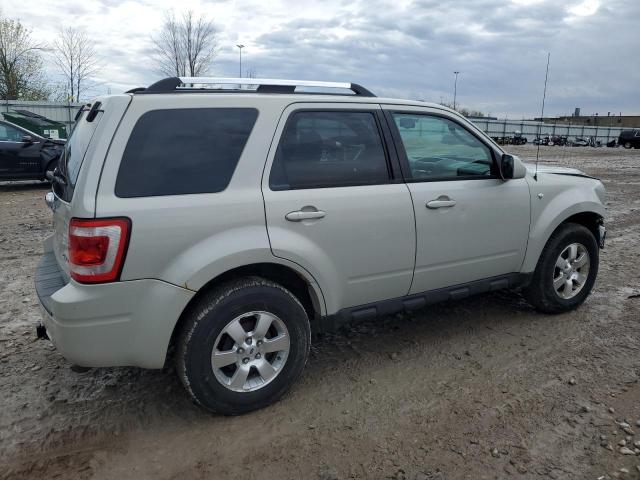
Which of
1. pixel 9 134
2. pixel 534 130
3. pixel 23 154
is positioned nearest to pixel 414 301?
pixel 23 154

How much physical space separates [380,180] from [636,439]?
210 cm

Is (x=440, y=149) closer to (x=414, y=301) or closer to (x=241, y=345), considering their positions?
(x=414, y=301)

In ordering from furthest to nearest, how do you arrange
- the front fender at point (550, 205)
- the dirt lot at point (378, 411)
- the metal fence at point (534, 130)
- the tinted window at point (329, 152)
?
the metal fence at point (534, 130), the front fender at point (550, 205), the tinted window at point (329, 152), the dirt lot at point (378, 411)

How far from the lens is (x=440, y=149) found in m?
3.91

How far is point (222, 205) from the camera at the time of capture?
2822mm

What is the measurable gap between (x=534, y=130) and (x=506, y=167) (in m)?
62.1

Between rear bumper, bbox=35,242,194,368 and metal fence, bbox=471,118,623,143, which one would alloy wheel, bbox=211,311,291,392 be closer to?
rear bumper, bbox=35,242,194,368

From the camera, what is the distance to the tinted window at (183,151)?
2.68 metres

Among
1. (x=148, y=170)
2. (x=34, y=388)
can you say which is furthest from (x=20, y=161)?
(x=148, y=170)

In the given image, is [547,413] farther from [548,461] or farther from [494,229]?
[494,229]

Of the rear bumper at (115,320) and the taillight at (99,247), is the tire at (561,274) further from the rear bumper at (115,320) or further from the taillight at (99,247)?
the taillight at (99,247)

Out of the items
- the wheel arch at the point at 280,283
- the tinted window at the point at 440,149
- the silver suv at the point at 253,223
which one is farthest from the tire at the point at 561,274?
the wheel arch at the point at 280,283

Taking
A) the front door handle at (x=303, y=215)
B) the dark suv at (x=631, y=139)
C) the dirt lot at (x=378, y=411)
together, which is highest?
the dark suv at (x=631, y=139)

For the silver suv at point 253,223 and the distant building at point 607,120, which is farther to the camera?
the distant building at point 607,120
